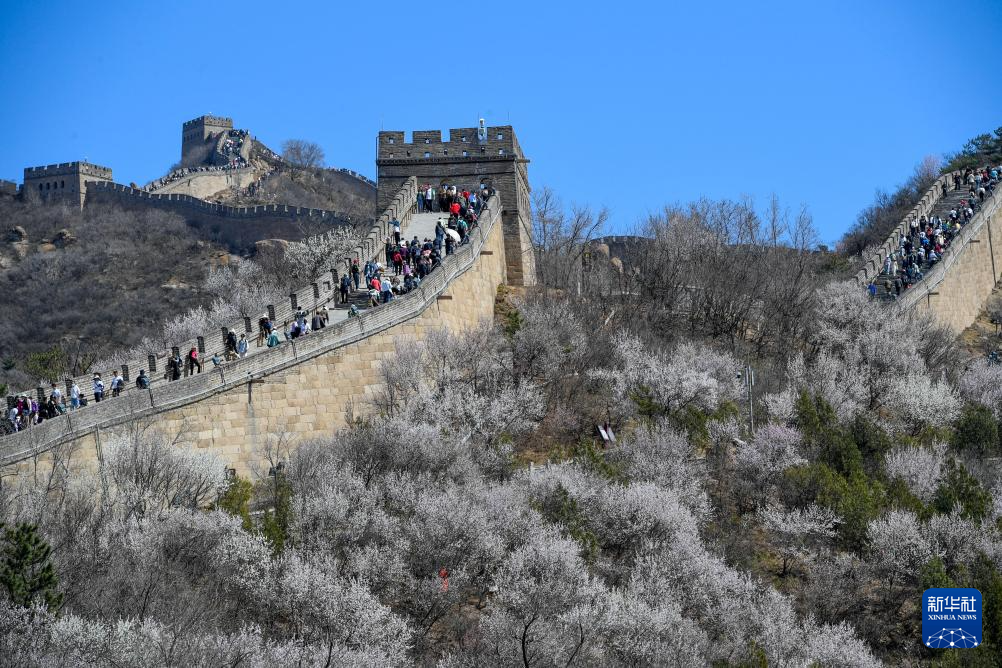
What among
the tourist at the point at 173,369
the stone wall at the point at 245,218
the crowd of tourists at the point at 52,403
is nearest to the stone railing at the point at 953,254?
the tourist at the point at 173,369

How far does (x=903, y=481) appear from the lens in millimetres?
35125

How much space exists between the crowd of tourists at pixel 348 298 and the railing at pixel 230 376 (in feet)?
1.01

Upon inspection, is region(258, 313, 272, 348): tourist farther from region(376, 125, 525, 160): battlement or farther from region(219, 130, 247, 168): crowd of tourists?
region(219, 130, 247, 168): crowd of tourists

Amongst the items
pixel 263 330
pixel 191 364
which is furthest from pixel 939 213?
pixel 191 364

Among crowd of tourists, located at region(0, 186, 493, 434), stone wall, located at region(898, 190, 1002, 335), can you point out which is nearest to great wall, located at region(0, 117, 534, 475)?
crowd of tourists, located at region(0, 186, 493, 434)

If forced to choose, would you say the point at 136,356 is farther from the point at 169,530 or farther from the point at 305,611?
the point at 305,611

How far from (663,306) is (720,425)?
374 inches

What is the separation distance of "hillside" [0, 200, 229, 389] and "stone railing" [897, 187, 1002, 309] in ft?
82.2

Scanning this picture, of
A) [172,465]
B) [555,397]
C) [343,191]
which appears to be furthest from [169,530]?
[343,191]

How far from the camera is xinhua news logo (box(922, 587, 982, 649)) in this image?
95.9ft

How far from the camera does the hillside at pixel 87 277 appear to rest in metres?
59.9

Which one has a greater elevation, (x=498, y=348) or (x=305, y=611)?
(x=498, y=348)

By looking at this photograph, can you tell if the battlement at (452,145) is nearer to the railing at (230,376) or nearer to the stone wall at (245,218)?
the railing at (230,376)

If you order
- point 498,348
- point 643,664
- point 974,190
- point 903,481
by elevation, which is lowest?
point 643,664
